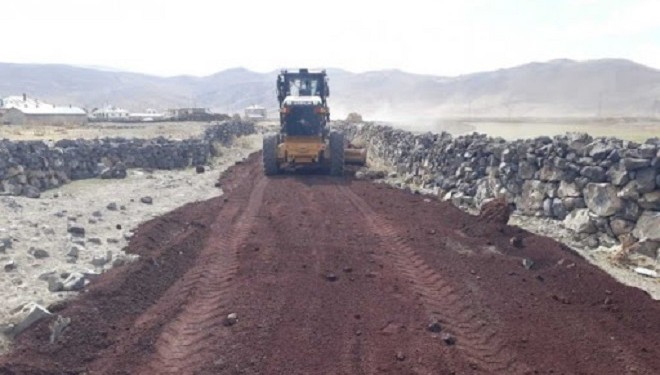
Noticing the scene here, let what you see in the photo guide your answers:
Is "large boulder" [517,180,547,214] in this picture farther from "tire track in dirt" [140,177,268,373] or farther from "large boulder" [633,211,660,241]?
"tire track in dirt" [140,177,268,373]

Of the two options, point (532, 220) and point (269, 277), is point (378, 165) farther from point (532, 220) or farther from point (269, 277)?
point (269, 277)

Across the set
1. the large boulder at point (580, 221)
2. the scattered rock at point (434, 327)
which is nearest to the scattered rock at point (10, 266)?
the scattered rock at point (434, 327)

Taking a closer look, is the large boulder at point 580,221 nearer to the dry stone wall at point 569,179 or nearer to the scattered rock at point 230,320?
the dry stone wall at point 569,179

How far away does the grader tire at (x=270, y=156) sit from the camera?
20.6 metres

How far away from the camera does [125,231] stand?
11.3 metres

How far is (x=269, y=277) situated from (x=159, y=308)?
5.32 feet

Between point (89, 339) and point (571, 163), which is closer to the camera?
point (89, 339)

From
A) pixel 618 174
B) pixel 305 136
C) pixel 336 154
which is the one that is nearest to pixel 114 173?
pixel 305 136

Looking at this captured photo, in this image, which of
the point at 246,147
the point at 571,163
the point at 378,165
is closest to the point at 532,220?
the point at 571,163

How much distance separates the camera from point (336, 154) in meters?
20.4

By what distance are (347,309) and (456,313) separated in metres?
1.24

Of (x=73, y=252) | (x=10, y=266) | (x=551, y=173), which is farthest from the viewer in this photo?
(x=551, y=173)

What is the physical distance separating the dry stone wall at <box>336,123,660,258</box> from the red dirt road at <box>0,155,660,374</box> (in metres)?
1.19

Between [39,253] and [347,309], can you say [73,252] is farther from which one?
[347,309]
